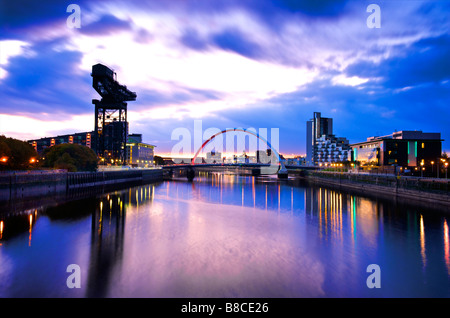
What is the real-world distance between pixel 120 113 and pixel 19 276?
59141mm

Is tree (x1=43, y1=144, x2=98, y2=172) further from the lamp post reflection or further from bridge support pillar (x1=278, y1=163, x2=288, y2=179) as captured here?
bridge support pillar (x1=278, y1=163, x2=288, y2=179)

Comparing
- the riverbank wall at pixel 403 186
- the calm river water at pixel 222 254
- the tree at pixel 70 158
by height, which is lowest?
the calm river water at pixel 222 254

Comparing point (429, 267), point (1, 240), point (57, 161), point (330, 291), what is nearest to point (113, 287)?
point (330, 291)

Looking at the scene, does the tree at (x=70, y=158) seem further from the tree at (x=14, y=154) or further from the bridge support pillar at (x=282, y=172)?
the bridge support pillar at (x=282, y=172)

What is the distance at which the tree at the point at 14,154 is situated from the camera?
2798cm

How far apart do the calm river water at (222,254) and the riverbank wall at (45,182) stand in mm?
4820

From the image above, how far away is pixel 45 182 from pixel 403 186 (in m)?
45.5

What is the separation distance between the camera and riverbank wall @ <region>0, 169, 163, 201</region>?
83.9ft

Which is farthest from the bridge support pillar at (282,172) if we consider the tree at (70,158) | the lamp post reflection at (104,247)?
the lamp post reflection at (104,247)

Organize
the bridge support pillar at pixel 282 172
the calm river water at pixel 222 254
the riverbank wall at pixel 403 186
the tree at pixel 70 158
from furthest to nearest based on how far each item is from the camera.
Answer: the bridge support pillar at pixel 282 172, the tree at pixel 70 158, the riverbank wall at pixel 403 186, the calm river water at pixel 222 254

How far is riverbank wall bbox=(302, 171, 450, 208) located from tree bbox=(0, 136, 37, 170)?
4599 centimetres

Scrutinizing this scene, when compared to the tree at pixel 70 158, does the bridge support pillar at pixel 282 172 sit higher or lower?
lower

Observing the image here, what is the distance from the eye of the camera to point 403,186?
34.5m

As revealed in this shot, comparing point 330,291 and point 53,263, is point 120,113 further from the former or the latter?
point 330,291
